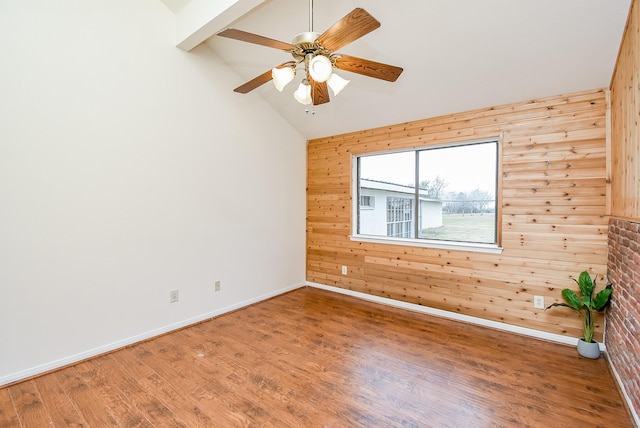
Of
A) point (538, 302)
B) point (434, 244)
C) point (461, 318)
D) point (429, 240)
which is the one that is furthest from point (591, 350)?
point (429, 240)

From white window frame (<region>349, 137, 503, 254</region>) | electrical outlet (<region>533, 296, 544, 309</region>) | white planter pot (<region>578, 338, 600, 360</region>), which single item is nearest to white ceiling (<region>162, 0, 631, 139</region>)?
white window frame (<region>349, 137, 503, 254</region>)

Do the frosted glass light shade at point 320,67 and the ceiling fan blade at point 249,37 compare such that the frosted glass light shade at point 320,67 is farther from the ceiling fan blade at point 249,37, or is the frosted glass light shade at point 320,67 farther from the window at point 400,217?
the window at point 400,217

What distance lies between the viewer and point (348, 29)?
1.67m

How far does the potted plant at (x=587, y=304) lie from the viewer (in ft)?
8.03

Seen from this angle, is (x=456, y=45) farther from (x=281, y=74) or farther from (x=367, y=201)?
(x=367, y=201)

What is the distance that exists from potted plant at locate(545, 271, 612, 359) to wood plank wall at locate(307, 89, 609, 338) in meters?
0.17

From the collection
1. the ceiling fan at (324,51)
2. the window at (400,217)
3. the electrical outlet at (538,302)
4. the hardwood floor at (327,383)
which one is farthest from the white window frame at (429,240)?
the ceiling fan at (324,51)

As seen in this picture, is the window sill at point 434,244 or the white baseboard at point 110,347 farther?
the window sill at point 434,244

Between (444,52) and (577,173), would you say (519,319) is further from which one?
(444,52)

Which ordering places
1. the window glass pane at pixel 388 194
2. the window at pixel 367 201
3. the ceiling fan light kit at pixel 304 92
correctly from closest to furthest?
1. the ceiling fan light kit at pixel 304 92
2. the window glass pane at pixel 388 194
3. the window at pixel 367 201

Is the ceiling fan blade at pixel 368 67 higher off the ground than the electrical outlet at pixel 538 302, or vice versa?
the ceiling fan blade at pixel 368 67

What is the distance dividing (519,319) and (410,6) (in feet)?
10.2

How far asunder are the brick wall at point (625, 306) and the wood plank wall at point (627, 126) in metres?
0.15

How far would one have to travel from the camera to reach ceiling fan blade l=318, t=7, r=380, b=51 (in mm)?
1564
